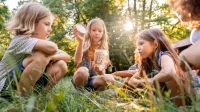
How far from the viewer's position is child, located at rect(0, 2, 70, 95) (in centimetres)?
214

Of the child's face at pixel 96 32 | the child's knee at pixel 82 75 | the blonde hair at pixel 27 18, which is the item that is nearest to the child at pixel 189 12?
the blonde hair at pixel 27 18

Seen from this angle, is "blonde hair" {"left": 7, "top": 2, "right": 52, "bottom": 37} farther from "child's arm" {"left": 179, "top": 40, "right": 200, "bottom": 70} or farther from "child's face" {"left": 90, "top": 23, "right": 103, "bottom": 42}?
"child's arm" {"left": 179, "top": 40, "right": 200, "bottom": 70}

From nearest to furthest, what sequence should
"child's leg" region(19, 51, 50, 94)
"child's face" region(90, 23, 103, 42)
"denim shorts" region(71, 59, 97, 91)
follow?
"child's leg" region(19, 51, 50, 94), "denim shorts" region(71, 59, 97, 91), "child's face" region(90, 23, 103, 42)

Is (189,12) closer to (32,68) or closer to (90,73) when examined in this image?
(32,68)

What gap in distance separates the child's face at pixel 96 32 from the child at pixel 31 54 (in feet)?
3.10

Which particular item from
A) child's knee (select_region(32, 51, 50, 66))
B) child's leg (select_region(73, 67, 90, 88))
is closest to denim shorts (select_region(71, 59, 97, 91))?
child's leg (select_region(73, 67, 90, 88))

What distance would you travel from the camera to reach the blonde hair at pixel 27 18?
2492 millimetres

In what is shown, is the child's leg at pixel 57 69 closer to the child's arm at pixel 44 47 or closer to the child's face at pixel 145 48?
the child's arm at pixel 44 47

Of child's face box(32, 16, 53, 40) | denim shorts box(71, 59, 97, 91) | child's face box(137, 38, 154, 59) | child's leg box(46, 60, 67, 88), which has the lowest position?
denim shorts box(71, 59, 97, 91)

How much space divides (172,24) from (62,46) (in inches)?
326

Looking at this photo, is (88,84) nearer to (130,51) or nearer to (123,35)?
(130,51)

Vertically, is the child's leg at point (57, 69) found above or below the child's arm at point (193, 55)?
below

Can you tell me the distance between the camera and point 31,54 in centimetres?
228

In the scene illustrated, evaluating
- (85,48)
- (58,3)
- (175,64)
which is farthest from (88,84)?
(58,3)
